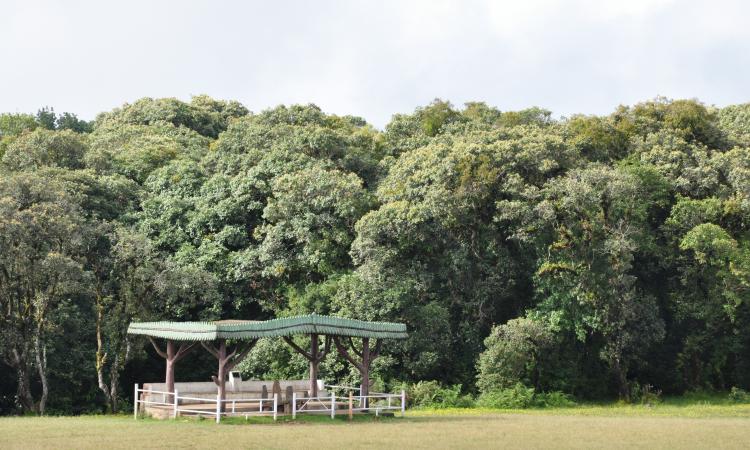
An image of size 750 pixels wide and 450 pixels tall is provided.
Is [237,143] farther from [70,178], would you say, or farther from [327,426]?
[327,426]

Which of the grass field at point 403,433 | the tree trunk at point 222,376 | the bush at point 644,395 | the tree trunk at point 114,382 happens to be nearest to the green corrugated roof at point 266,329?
the tree trunk at point 222,376

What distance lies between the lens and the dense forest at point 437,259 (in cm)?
3434

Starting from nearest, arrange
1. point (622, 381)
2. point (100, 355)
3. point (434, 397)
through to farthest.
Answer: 1. point (434, 397)
2. point (100, 355)
3. point (622, 381)

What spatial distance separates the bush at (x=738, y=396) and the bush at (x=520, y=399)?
6.61 meters

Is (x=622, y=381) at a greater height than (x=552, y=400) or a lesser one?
greater

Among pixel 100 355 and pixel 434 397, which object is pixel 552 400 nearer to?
pixel 434 397

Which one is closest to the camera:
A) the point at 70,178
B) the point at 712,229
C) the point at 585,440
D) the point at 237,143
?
the point at 585,440

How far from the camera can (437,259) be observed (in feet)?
124

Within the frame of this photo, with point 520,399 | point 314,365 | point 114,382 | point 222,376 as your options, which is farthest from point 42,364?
point 520,399

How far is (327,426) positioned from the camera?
907 inches

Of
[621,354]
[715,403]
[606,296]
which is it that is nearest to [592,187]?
[606,296]

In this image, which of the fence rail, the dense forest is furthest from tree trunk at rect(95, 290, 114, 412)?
the fence rail

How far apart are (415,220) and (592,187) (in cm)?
719

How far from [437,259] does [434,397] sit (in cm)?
645
